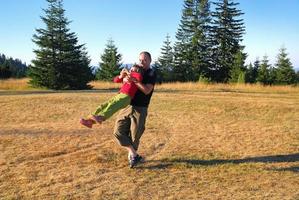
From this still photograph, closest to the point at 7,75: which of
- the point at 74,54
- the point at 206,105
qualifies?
the point at 74,54

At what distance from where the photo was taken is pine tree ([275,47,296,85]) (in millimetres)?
45500

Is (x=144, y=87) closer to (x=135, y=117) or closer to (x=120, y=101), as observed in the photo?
(x=120, y=101)

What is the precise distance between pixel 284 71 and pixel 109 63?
1957 cm

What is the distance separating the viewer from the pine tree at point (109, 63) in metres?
48.4

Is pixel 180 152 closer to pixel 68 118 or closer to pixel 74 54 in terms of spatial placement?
pixel 68 118

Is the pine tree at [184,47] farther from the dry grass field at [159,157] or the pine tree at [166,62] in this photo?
the dry grass field at [159,157]

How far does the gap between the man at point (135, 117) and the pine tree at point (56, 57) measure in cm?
2706

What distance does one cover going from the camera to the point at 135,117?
6.80 meters

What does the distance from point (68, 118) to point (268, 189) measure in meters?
7.16

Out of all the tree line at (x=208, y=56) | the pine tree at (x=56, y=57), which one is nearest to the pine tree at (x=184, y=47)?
the tree line at (x=208, y=56)

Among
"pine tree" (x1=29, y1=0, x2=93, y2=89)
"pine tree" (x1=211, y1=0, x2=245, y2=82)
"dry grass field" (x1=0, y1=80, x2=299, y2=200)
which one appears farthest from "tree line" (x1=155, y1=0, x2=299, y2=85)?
"dry grass field" (x1=0, y1=80, x2=299, y2=200)

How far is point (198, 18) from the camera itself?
51.4m

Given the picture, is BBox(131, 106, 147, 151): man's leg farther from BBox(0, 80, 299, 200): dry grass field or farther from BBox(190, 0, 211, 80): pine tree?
BBox(190, 0, 211, 80): pine tree

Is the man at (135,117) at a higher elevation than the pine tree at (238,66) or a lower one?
lower
